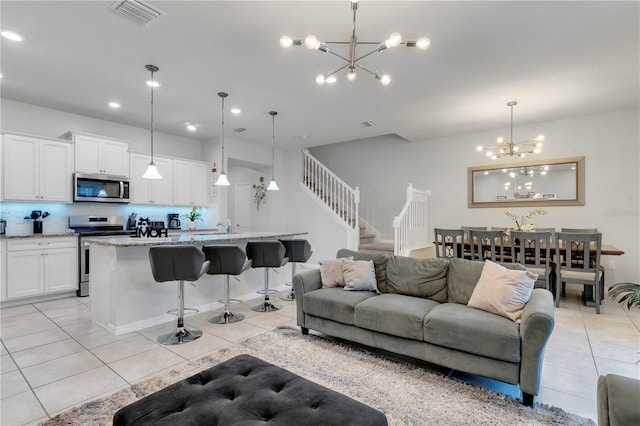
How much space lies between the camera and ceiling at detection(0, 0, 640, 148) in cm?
263

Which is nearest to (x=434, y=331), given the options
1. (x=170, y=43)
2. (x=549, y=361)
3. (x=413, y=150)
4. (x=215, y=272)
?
(x=549, y=361)

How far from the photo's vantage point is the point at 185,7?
2.57 m

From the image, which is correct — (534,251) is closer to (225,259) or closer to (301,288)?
(301,288)

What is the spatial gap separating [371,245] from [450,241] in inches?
80.3

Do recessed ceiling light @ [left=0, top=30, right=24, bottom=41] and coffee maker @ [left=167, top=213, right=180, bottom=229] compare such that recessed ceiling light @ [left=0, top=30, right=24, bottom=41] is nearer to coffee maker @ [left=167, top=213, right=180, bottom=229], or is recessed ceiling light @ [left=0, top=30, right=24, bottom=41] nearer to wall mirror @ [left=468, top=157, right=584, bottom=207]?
coffee maker @ [left=167, top=213, right=180, bottom=229]

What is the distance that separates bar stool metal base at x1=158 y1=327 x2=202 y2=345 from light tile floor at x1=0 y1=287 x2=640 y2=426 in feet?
0.24

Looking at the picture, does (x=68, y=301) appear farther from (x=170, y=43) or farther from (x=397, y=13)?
(x=397, y=13)

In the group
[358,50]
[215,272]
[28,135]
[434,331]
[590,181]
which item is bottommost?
[434,331]

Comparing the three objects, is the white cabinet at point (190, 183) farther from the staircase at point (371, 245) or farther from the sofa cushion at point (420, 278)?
the sofa cushion at point (420, 278)

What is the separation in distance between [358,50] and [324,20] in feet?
1.88

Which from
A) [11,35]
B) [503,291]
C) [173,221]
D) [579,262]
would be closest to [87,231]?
[173,221]

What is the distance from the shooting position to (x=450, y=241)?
523 centimetres

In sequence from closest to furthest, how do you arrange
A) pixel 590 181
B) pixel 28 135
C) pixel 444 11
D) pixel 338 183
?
pixel 444 11 → pixel 28 135 → pixel 590 181 → pixel 338 183

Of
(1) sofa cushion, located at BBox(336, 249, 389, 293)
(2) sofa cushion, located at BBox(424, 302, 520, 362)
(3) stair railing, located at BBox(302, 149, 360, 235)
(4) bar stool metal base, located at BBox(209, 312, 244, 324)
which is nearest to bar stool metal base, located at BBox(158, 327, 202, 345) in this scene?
(4) bar stool metal base, located at BBox(209, 312, 244, 324)
